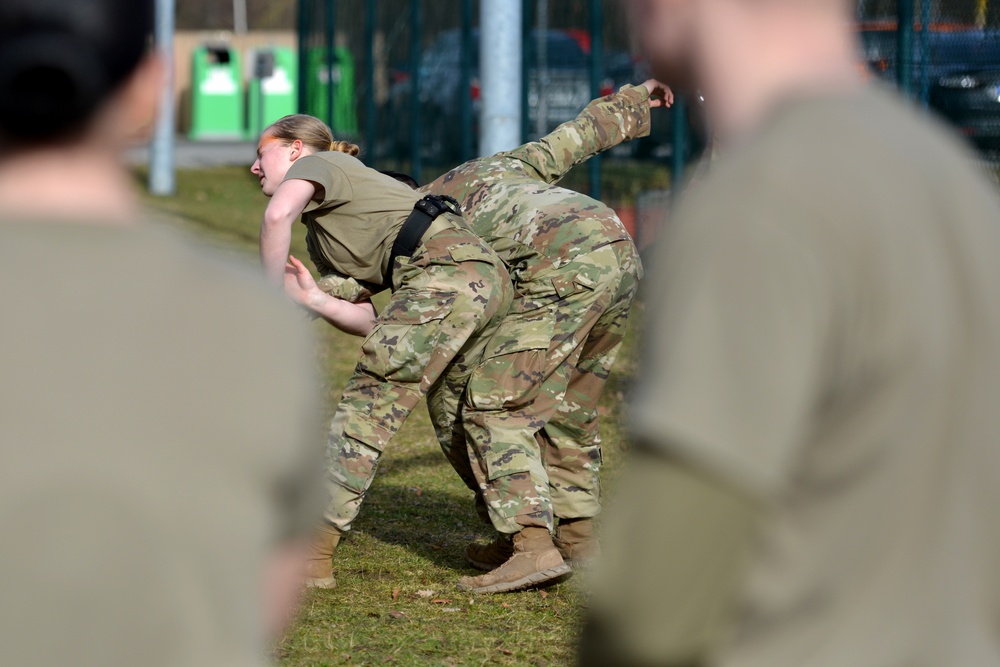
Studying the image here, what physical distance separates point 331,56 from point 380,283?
1496 centimetres

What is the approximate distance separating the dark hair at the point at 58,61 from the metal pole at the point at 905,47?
302 inches

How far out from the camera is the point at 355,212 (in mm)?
4992

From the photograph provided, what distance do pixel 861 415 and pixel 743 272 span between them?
0.18 metres

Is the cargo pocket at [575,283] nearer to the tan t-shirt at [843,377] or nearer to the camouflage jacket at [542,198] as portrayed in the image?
the camouflage jacket at [542,198]

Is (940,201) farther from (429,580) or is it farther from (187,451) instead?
(429,580)

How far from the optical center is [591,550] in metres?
5.43

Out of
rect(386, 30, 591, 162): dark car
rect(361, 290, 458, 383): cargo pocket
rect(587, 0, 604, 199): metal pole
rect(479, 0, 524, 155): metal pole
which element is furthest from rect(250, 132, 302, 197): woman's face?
rect(587, 0, 604, 199): metal pole

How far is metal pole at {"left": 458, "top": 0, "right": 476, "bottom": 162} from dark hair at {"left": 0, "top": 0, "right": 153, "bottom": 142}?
1283 centimetres

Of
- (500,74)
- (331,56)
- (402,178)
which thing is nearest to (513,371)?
(402,178)

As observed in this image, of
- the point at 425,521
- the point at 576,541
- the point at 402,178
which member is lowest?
the point at 425,521

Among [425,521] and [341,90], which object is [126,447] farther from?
[341,90]

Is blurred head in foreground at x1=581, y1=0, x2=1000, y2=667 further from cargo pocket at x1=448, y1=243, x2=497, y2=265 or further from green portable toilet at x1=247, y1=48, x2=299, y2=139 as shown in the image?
green portable toilet at x1=247, y1=48, x2=299, y2=139

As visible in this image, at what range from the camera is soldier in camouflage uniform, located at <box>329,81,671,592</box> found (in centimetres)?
501

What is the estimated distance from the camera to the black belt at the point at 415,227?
4961 mm
